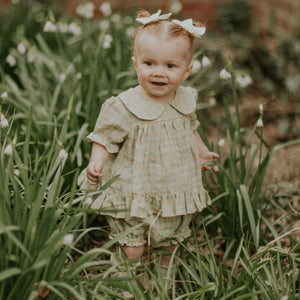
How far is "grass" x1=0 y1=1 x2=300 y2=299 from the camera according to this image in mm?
1641

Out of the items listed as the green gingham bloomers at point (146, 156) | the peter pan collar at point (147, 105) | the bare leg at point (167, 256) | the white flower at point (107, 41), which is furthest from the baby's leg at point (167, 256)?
the white flower at point (107, 41)

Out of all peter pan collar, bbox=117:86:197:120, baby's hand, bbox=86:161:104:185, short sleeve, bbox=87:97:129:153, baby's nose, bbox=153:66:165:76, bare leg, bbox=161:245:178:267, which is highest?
baby's nose, bbox=153:66:165:76

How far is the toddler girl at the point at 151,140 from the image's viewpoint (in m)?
1.90

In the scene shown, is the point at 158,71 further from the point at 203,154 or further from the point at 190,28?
the point at 203,154

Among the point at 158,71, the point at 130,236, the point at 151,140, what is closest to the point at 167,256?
the point at 130,236

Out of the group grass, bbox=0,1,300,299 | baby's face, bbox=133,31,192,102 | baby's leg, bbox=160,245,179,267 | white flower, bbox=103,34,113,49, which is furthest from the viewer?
white flower, bbox=103,34,113,49

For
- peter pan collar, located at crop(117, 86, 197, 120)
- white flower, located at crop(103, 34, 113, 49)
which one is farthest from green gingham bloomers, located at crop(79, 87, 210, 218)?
white flower, located at crop(103, 34, 113, 49)

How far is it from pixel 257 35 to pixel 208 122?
1513 millimetres

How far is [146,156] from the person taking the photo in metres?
1.98

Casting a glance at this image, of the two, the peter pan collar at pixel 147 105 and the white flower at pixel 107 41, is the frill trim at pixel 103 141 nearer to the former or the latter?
the peter pan collar at pixel 147 105

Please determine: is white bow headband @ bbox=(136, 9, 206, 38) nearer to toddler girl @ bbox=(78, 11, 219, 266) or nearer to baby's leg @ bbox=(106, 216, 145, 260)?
toddler girl @ bbox=(78, 11, 219, 266)

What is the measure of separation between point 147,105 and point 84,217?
0.63 m

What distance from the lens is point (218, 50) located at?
4426mm

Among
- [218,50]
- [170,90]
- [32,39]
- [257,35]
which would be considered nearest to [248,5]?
[257,35]
